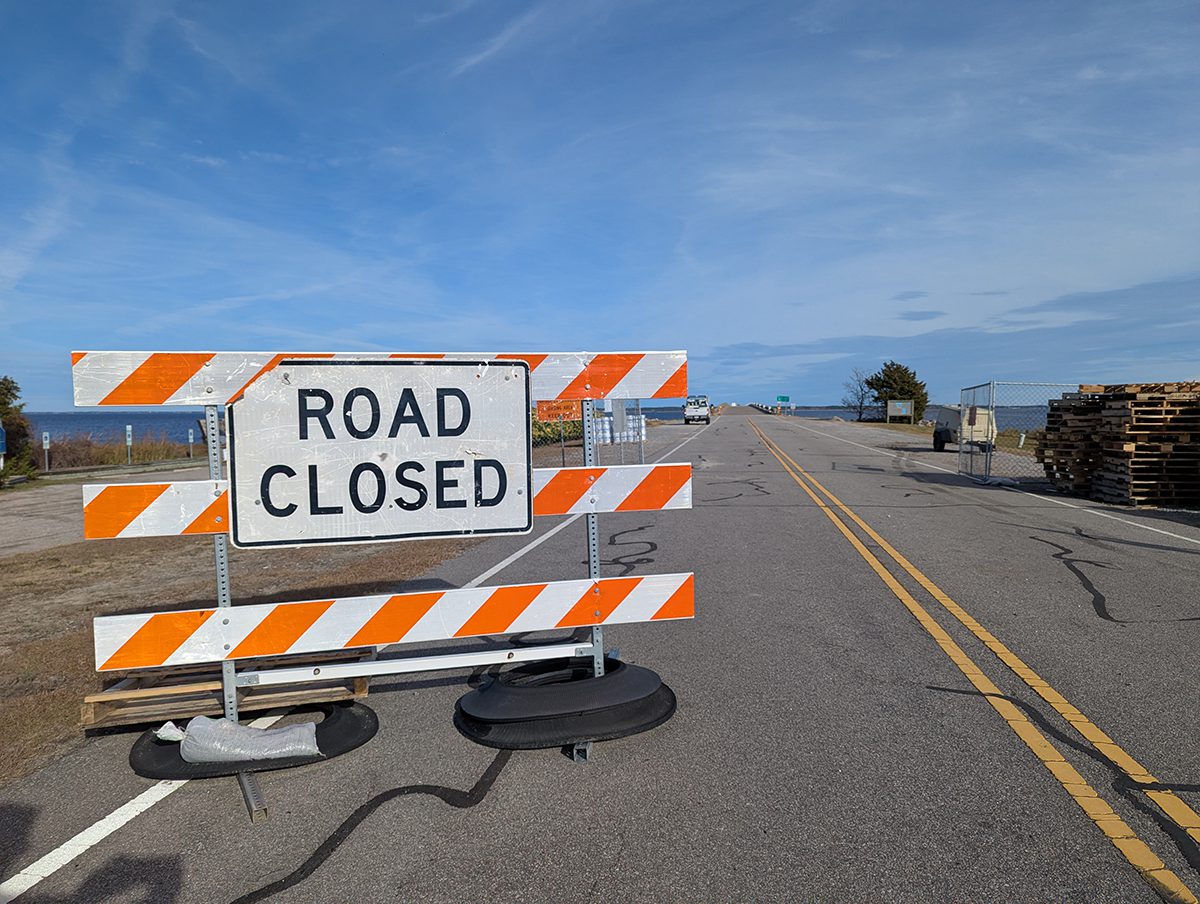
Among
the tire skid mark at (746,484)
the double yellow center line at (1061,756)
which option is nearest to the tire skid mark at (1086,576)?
the double yellow center line at (1061,756)

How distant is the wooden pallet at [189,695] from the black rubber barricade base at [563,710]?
0.83 m

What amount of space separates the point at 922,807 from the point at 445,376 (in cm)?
320

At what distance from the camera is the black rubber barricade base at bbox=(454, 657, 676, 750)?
14.4ft

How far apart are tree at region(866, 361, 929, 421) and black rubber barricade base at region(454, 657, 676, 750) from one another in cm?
8460

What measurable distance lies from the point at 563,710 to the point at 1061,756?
2590 mm

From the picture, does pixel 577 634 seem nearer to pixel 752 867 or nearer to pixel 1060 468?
pixel 752 867

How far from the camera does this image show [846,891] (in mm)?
3002

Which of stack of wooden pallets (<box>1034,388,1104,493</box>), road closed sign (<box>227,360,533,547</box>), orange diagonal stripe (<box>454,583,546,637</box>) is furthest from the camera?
stack of wooden pallets (<box>1034,388,1104,493</box>)

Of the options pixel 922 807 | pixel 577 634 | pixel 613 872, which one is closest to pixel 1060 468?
pixel 577 634

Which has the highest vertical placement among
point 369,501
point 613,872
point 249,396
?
point 249,396

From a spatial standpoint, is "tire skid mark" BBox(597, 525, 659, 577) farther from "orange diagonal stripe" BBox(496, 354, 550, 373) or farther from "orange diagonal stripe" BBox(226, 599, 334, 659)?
"orange diagonal stripe" BBox(226, 599, 334, 659)

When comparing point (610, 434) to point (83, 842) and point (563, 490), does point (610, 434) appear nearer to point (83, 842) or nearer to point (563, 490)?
point (563, 490)

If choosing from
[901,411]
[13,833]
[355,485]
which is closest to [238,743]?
[13,833]

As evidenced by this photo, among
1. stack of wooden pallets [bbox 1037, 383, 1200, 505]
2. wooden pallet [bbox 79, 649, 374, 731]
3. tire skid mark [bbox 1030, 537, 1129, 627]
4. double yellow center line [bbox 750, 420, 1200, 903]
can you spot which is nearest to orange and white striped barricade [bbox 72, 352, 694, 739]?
wooden pallet [bbox 79, 649, 374, 731]
